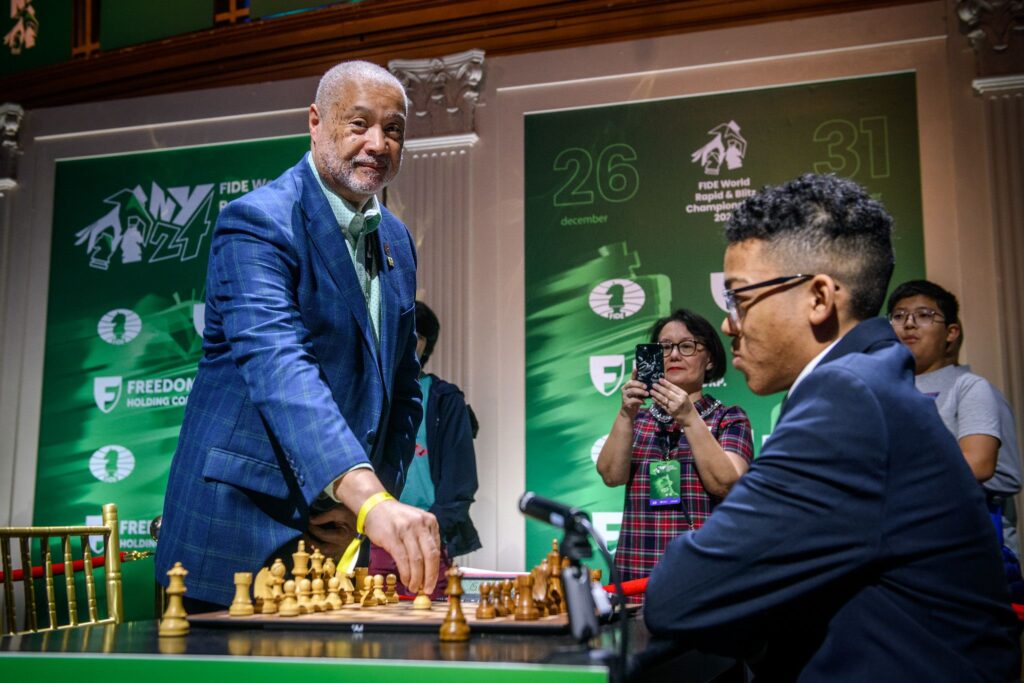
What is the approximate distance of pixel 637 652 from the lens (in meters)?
1.18

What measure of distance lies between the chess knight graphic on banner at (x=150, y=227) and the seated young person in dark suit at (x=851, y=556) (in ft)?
19.5

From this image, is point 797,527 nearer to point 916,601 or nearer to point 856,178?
point 916,601

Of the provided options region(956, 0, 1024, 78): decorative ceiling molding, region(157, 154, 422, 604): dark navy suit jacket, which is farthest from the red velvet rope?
region(956, 0, 1024, 78): decorative ceiling molding

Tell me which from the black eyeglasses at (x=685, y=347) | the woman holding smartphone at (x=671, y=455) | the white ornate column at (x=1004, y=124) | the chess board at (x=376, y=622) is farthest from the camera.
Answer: the white ornate column at (x=1004, y=124)

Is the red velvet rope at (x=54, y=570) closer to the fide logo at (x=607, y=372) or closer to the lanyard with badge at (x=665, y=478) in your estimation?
the lanyard with badge at (x=665, y=478)

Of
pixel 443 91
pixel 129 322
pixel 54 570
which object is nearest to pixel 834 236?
pixel 54 570

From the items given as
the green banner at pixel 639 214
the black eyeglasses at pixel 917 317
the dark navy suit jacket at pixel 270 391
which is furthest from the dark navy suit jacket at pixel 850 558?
the green banner at pixel 639 214

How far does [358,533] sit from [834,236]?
0.98m

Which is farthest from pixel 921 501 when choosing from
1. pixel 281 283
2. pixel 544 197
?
pixel 544 197

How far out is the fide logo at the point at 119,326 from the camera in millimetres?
6711

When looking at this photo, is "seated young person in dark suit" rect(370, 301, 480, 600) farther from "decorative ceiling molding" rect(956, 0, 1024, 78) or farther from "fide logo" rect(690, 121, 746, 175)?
"decorative ceiling molding" rect(956, 0, 1024, 78)

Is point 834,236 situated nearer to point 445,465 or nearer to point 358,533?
point 358,533

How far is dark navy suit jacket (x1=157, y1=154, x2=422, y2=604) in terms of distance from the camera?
1715 mm

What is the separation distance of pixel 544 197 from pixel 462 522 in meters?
2.08
